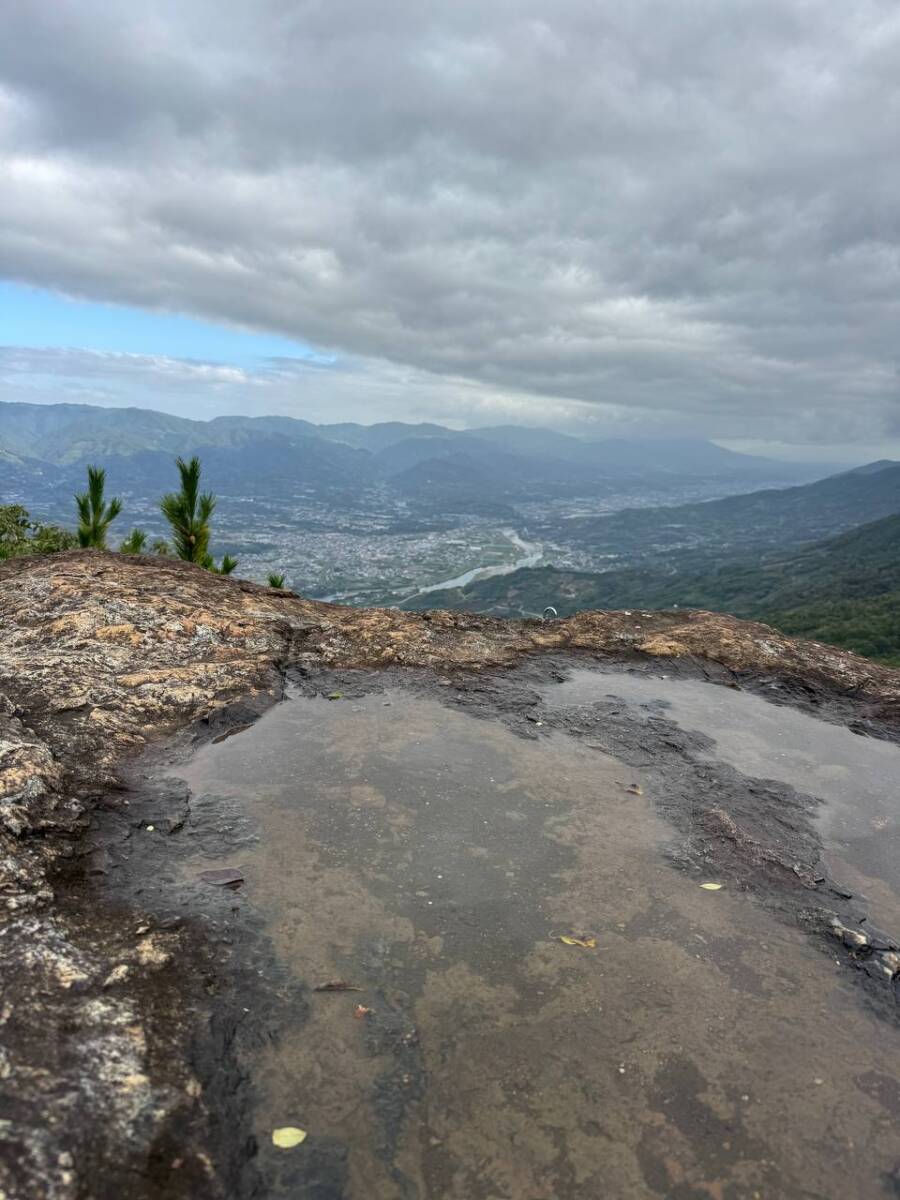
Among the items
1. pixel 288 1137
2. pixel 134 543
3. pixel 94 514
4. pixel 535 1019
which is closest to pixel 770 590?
pixel 134 543

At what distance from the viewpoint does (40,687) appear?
8148 millimetres

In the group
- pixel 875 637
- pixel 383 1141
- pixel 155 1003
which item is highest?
pixel 155 1003

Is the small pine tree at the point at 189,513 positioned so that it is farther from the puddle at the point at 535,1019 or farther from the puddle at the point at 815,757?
the puddle at the point at 535,1019

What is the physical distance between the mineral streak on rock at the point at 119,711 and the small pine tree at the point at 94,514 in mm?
9276

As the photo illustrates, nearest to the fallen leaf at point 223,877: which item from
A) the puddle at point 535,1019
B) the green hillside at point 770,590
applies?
the puddle at point 535,1019

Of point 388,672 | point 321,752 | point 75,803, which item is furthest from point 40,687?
point 388,672

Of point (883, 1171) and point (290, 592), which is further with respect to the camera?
point (290, 592)

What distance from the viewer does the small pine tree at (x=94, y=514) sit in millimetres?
21703

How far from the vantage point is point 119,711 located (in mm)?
8094

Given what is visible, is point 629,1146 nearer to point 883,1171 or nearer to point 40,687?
point 883,1171

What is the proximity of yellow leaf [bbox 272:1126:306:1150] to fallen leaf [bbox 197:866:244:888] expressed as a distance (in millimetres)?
2175

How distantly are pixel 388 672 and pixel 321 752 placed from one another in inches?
113

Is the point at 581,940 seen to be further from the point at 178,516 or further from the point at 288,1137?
the point at 178,516

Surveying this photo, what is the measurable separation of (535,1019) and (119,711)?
6201 mm
